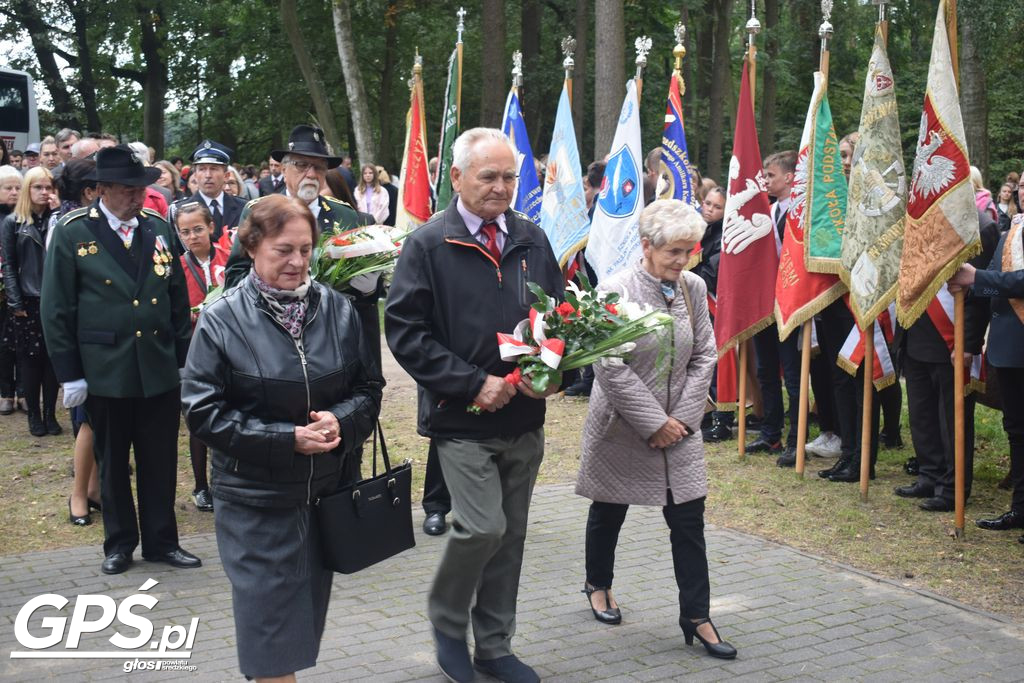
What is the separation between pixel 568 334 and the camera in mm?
4426

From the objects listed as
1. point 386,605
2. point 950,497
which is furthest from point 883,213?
point 386,605

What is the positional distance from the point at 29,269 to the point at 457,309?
6270mm

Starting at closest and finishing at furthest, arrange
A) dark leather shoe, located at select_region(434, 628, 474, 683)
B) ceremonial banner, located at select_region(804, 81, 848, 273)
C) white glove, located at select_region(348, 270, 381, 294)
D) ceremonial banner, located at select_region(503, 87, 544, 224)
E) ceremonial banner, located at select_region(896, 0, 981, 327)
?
dark leather shoe, located at select_region(434, 628, 474, 683) < white glove, located at select_region(348, 270, 381, 294) < ceremonial banner, located at select_region(896, 0, 981, 327) < ceremonial banner, located at select_region(804, 81, 848, 273) < ceremonial banner, located at select_region(503, 87, 544, 224)

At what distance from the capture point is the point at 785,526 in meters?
7.25

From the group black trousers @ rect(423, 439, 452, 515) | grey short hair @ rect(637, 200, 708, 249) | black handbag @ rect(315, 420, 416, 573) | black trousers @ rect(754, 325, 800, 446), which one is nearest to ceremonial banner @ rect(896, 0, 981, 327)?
black trousers @ rect(754, 325, 800, 446)

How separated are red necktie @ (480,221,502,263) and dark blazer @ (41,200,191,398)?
Result: 8.07ft

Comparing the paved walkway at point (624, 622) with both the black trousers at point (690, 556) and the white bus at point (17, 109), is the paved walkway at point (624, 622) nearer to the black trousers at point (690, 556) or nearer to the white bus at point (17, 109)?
the black trousers at point (690, 556)

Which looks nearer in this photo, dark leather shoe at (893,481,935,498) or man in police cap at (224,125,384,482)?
man in police cap at (224,125,384,482)

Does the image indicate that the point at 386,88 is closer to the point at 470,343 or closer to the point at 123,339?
the point at 123,339

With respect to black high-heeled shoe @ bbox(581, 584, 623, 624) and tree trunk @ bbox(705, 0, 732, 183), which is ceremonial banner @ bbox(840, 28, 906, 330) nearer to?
black high-heeled shoe @ bbox(581, 584, 623, 624)

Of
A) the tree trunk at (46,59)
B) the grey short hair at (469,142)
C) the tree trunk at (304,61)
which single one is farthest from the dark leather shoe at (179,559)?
the tree trunk at (46,59)

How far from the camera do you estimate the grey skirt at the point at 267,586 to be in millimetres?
3924

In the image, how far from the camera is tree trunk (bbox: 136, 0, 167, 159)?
33.3m

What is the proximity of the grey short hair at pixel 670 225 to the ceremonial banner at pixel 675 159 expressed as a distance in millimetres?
4948
